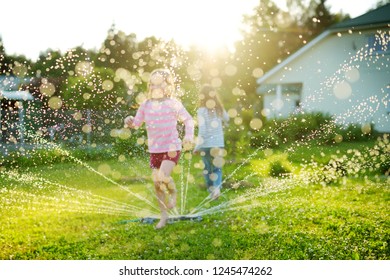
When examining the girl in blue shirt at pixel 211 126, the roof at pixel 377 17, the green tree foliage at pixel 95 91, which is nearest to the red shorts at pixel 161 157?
the girl in blue shirt at pixel 211 126

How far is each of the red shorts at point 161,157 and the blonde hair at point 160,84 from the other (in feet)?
1.70

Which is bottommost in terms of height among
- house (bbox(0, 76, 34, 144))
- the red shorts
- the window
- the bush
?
the bush

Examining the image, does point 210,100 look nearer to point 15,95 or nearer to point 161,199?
point 161,199

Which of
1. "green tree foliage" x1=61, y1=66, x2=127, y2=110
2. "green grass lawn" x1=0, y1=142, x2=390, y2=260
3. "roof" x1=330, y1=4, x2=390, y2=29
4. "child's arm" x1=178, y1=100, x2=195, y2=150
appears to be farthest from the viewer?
"green tree foliage" x1=61, y1=66, x2=127, y2=110

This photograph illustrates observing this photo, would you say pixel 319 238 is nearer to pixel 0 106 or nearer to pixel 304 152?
pixel 304 152

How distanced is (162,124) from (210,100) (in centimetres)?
116

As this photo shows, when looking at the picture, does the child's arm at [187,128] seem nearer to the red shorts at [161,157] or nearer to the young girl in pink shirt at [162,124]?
the young girl in pink shirt at [162,124]

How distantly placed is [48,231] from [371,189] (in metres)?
3.49

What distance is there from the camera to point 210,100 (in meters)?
4.60

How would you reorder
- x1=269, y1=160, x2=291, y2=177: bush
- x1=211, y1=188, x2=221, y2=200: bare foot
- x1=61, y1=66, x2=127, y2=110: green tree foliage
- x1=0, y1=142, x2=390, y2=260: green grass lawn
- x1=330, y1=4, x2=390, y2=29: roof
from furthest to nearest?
x1=269, y1=160, x2=291, y2=177: bush
x1=61, y1=66, x2=127, y2=110: green tree foliage
x1=211, y1=188, x2=221, y2=200: bare foot
x1=330, y1=4, x2=390, y2=29: roof
x1=0, y1=142, x2=390, y2=260: green grass lawn

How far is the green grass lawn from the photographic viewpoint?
3.09 meters

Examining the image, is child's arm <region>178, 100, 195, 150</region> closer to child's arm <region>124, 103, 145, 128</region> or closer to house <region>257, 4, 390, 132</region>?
child's arm <region>124, 103, 145, 128</region>

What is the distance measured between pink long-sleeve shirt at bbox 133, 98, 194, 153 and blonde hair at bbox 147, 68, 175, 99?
5 centimetres

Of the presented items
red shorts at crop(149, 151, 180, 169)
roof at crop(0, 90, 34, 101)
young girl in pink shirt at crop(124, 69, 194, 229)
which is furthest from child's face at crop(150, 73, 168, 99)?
roof at crop(0, 90, 34, 101)
